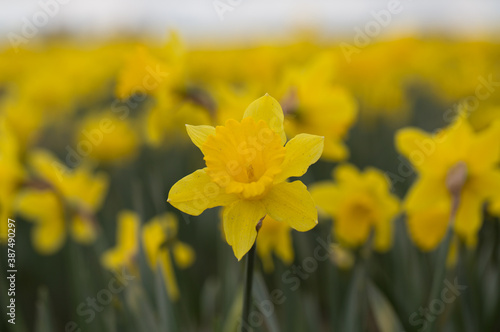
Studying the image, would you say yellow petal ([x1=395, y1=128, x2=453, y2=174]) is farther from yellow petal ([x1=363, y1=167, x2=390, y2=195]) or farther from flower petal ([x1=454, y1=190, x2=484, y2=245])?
yellow petal ([x1=363, y1=167, x2=390, y2=195])

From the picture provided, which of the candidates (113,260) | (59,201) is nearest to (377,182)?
(113,260)

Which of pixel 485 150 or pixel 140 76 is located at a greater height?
pixel 140 76

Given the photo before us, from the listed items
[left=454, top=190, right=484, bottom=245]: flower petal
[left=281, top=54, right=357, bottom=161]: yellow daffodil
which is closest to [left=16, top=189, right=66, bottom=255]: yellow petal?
[left=281, top=54, right=357, bottom=161]: yellow daffodil

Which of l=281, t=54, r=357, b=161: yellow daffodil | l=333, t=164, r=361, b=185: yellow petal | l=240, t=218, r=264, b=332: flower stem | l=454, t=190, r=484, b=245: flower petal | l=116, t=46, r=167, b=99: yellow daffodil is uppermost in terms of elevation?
l=116, t=46, r=167, b=99: yellow daffodil

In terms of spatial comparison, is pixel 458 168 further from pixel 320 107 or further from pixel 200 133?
pixel 200 133

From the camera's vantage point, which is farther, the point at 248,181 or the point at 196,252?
the point at 196,252

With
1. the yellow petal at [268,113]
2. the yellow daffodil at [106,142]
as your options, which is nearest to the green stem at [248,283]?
the yellow petal at [268,113]


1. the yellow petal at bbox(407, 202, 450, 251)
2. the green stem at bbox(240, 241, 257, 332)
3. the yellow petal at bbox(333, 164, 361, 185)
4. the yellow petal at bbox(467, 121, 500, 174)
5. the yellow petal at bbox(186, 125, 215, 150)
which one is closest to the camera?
the green stem at bbox(240, 241, 257, 332)
